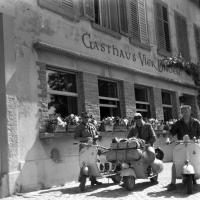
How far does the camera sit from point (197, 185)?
25.2 feet

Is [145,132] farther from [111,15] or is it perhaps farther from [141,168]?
[111,15]

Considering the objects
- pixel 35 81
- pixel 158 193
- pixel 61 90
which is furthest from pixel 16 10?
pixel 158 193

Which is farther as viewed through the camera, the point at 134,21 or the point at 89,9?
the point at 134,21

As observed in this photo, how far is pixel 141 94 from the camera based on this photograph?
13695 mm

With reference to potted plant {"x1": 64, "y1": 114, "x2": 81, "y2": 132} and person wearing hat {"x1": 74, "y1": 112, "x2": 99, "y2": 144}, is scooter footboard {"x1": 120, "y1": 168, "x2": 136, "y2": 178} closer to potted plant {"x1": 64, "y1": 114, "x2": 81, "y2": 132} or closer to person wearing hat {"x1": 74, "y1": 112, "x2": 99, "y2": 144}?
person wearing hat {"x1": 74, "y1": 112, "x2": 99, "y2": 144}

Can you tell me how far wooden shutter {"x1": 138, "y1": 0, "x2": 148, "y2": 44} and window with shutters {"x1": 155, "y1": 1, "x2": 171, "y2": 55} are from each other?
0.96 m

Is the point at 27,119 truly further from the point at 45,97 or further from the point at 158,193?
the point at 158,193

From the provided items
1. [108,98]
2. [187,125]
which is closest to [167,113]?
[108,98]

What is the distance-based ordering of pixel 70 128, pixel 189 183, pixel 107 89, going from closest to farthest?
pixel 189 183 → pixel 70 128 → pixel 107 89

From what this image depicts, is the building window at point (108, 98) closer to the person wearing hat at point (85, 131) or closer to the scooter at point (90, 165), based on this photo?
the person wearing hat at point (85, 131)

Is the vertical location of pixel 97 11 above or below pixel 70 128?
above

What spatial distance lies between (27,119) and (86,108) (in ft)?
7.20

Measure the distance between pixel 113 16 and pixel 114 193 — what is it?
6.93 meters

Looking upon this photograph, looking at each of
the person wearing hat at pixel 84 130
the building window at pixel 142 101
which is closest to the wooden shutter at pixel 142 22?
the building window at pixel 142 101
